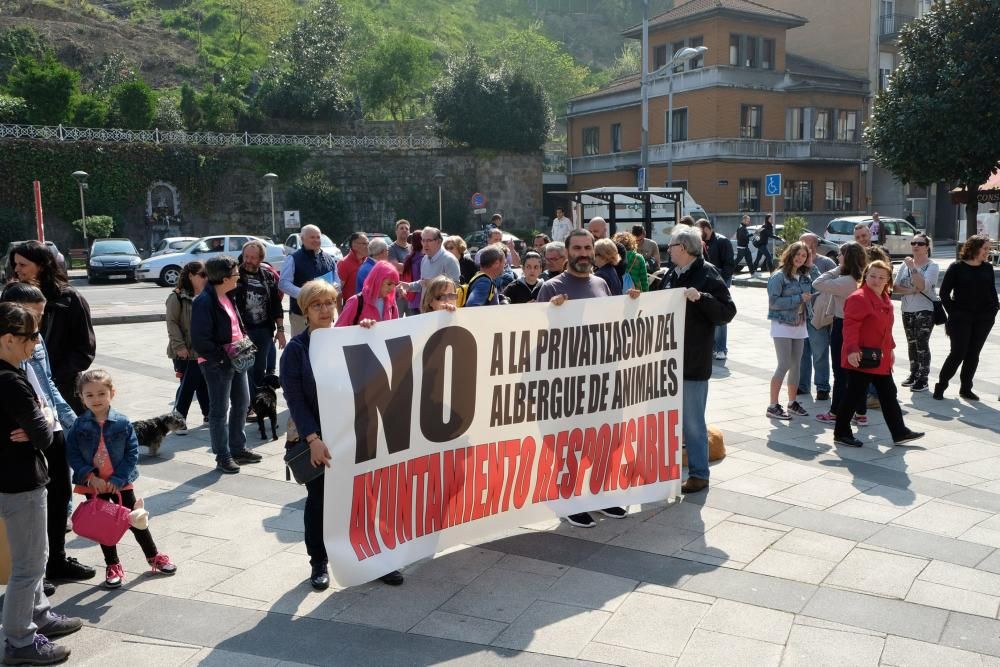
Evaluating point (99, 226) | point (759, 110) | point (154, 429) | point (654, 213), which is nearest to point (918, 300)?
point (154, 429)

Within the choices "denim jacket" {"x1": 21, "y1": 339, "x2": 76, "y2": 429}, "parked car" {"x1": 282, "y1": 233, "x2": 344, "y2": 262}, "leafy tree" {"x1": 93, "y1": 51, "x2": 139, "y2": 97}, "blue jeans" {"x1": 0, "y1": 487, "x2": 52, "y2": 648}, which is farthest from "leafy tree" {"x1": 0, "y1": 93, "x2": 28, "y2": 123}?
"blue jeans" {"x1": 0, "y1": 487, "x2": 52, "y2": 648}

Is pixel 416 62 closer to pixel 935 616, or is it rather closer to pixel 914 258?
pixel 914 258

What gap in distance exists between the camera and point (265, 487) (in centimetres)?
662

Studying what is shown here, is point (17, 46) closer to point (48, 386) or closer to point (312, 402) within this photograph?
point (48, 386)

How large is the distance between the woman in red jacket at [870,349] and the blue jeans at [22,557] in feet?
20.3

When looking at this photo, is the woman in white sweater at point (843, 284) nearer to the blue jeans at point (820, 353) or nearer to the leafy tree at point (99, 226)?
the blue jeans at point (820, 353)

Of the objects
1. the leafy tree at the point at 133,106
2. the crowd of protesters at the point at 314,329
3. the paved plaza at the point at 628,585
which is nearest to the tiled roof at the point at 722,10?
the leafy tree at the point at 133,106

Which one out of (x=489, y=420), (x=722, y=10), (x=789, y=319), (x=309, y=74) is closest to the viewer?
(x=489, y=420)

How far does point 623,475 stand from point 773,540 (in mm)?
1010

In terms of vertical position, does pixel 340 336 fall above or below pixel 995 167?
below

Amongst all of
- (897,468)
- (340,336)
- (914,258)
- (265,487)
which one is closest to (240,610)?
(340,336)

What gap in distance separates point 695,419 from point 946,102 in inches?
919

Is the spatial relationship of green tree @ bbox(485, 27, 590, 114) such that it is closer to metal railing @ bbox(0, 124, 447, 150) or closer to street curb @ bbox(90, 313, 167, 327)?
metal railing @ bbox(0, 124, 447, 150)

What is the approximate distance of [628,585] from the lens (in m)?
4.79
